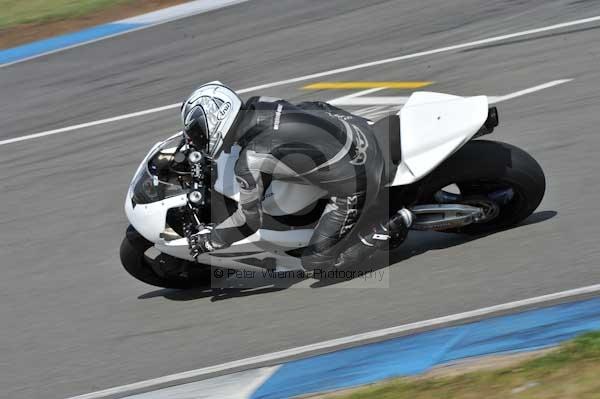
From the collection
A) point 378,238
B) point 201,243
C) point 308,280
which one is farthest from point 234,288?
point 378,238

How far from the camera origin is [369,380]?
5762 millimetres

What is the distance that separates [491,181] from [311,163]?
51.5 inches

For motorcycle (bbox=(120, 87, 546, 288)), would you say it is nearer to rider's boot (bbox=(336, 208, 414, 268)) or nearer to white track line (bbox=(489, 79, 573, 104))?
rider's boot (bbox=(336, 208, 414, 268))

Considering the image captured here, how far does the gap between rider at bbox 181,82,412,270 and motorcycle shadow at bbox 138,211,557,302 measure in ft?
0.82

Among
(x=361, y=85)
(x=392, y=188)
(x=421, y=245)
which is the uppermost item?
(x=361, y=85)

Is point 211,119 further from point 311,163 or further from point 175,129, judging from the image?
point 175,129

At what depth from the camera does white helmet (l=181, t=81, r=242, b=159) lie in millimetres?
6680

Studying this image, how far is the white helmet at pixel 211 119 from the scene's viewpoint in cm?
668

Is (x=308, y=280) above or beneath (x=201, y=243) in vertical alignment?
beneath

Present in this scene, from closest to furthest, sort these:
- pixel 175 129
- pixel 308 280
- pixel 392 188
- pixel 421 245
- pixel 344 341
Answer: pixel 344 341 < pixel 392 188 < pixel 308 280 < pixel 421 245 < pixel 175 129

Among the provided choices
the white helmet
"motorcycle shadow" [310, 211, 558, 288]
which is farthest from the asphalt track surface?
the white helmet

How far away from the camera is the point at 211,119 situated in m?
6.68

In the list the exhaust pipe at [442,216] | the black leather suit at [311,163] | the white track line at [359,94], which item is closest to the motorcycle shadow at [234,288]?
the black leather suit at [311,163]

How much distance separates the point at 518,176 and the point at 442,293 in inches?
40.4
